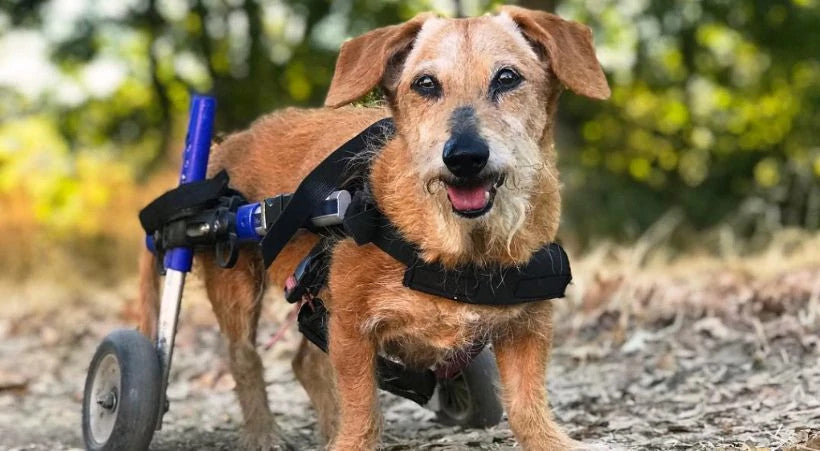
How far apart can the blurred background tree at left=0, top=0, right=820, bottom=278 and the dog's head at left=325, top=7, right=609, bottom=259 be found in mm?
8589

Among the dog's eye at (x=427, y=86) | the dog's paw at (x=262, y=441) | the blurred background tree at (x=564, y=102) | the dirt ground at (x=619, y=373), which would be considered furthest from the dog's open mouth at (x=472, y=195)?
the blurred background tree at (x=564, y=102)

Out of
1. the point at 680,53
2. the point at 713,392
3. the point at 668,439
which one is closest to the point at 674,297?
the point at 713,392

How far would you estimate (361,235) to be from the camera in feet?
11.2

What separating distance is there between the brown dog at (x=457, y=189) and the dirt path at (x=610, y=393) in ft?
2.58

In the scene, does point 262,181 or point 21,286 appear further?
point 21,286

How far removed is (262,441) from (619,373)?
2312 mm

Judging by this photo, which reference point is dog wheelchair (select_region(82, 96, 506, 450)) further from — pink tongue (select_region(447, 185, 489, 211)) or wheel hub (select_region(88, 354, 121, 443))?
pink tongue (select_region(447, 185, 489, 211))

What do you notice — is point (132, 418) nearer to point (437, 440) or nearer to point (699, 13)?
point (437, 440)

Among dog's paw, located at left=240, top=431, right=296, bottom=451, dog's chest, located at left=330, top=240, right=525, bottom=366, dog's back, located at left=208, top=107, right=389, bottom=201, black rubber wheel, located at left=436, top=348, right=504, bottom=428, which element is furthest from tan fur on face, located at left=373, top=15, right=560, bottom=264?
dog's paw, located at left=240, top=431, right=296, bottom=451

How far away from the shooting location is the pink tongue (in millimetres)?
3080

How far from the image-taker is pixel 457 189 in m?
3.09

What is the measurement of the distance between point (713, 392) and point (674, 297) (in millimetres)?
2067

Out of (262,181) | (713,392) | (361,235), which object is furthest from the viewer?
(713,392)

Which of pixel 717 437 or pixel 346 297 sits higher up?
pixel 346 297
